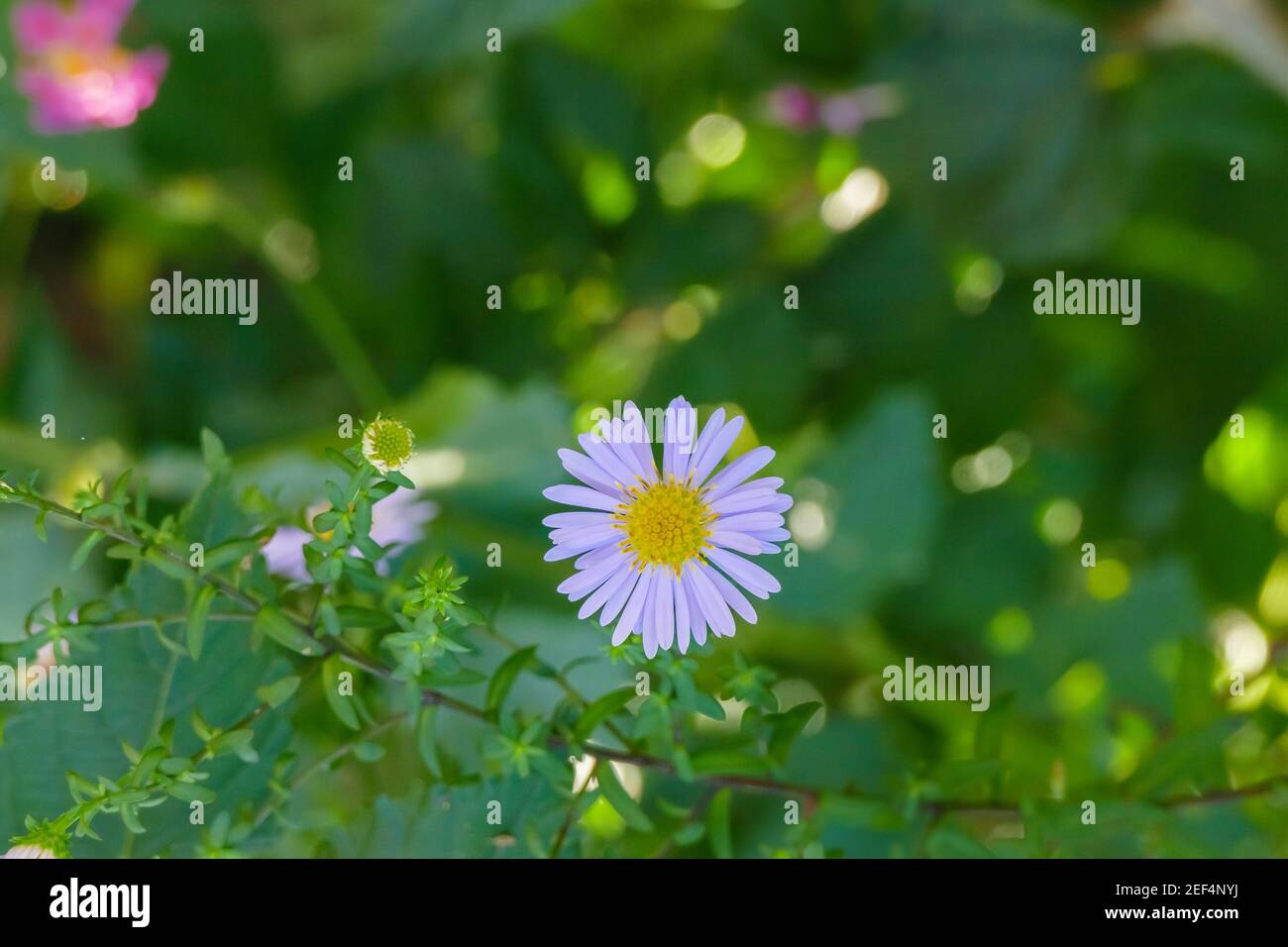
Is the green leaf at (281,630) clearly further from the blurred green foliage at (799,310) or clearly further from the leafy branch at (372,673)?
the blurred green foliage at (799,310)

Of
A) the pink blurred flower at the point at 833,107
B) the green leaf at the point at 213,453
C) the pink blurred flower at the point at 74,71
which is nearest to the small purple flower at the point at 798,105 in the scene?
the pink blurred flower at the point at 833,107

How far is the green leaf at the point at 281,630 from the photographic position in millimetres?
261

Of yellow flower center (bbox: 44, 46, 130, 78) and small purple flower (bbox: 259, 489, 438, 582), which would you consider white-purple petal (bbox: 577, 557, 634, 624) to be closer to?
small purple flower (bbox: 259, 489, 438, 582)

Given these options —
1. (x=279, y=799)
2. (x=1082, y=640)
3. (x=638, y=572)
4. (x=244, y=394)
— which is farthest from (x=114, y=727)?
(x=1082, y=640)

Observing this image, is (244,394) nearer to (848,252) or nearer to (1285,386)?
(848,252)

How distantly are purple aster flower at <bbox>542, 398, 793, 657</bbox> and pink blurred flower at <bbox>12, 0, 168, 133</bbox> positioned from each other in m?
0.58

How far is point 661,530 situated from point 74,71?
64 centimetres

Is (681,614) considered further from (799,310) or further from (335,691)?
(799,310)

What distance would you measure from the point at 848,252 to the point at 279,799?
0.53m

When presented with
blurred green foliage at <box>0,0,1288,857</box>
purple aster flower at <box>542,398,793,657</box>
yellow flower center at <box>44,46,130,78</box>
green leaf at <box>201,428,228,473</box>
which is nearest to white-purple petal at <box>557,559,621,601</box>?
purple aster flower at <box>542,398,793,657</box>

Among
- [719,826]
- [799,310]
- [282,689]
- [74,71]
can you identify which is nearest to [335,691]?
[282,689]

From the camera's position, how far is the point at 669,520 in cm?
25

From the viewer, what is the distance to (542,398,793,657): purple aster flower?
0.79 feet

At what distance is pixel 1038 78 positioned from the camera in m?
0.65
